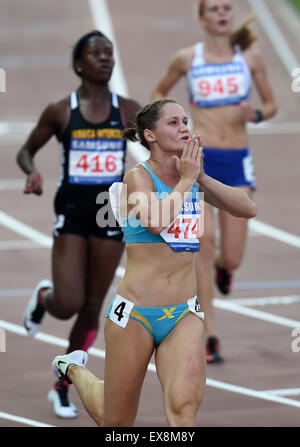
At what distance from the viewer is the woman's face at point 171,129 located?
7031 mm

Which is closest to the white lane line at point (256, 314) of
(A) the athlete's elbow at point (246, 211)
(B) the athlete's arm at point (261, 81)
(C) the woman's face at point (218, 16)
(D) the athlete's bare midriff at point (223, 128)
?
(D) the athlete's bare midriff at point (223, 128)

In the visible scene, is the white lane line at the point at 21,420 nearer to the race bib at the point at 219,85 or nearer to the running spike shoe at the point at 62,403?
Answer: the running spike shoe at the point at 62,403

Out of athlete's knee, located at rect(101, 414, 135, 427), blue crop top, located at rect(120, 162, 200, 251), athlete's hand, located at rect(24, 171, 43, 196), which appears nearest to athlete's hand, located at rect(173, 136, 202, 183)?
blue crop top, located at rect(120, 162, 200, 251)

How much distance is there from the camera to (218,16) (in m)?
10.9

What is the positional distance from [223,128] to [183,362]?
4.50 m

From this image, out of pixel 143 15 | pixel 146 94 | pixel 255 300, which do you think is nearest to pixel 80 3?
pixel 143 15

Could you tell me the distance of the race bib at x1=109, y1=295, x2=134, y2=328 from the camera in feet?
22.7

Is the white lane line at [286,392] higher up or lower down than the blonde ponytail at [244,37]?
lower down

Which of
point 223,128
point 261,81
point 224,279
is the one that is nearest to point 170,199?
point 223,128

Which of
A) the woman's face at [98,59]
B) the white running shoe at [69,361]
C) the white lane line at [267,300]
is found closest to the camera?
the white running shoe at [69,361]

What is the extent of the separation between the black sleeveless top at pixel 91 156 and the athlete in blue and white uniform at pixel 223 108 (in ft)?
4.97

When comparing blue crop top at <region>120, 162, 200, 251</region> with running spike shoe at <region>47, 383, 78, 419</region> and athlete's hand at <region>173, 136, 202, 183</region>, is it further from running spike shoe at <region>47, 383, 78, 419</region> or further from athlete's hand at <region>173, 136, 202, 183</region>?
running spike shoe at <region>47, 383, 78, 419</region>

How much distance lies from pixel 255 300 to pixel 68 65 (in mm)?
12076

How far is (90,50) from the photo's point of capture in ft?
30.1
